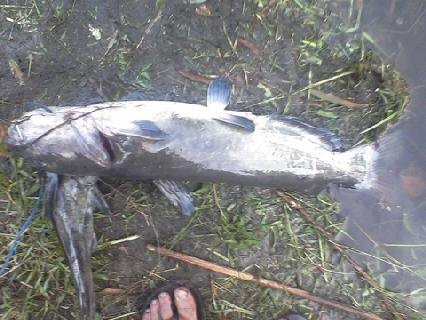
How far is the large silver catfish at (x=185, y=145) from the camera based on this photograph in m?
3.02

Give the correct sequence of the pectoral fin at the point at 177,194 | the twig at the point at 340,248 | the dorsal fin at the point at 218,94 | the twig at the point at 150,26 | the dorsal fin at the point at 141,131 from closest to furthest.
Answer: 1. the dorsal fin at the point at 141,131
2. the dorsal fin at the point at 218,94
3. the pectoral fin at the point at 177,194
4. the twig at the point at 150,26
5. the twig at the point at 340,248

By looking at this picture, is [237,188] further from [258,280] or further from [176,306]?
[176,306]

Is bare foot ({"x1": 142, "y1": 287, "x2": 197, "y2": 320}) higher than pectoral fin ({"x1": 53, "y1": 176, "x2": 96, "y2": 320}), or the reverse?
pectoral fin ({"x1": 53, "y1": 176, "x2": 96, "y2": 320})

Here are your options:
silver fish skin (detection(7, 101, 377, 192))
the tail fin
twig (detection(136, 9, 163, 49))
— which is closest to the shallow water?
the tail fin

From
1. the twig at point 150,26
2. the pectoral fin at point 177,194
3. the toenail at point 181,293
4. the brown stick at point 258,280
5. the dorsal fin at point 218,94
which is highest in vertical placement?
the twig at point 150,26

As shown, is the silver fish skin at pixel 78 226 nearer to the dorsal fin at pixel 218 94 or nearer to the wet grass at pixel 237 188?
the wet grass at pixel 237 188

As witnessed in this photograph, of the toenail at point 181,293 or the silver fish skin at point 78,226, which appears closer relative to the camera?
the silver fish skin at point 78,226

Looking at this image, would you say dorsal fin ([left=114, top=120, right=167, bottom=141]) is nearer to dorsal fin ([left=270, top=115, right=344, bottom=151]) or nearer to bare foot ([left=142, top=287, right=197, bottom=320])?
dorsal fin ([left=270, top=115, right=344, bottom=151])

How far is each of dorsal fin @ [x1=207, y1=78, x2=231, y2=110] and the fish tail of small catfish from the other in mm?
971

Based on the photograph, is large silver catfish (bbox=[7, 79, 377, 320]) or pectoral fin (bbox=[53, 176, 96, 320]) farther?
pectoral fin (bbox=[53, 176, 96, 320])

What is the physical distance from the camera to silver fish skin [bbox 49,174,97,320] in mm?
3316

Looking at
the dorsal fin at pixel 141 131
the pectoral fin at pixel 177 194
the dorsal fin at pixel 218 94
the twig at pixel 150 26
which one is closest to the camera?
the dorsal fin at pixel 141 131

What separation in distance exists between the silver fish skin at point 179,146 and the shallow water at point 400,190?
392 mm

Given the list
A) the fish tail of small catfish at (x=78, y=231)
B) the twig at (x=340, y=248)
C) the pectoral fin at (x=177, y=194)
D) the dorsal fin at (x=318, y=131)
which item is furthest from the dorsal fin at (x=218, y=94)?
the fish tail of small catfish at (x=78, y=231)
